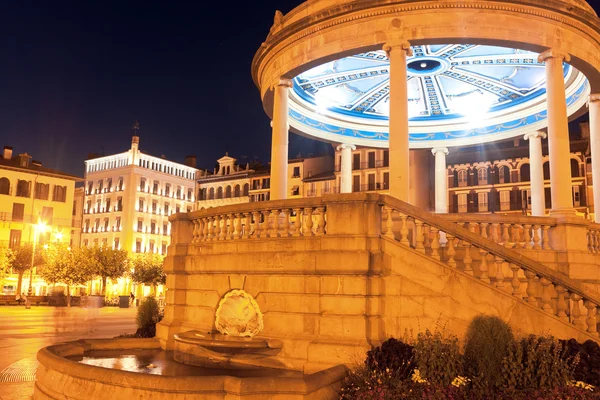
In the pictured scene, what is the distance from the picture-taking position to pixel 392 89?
17281mm

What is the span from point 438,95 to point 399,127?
11405 mm

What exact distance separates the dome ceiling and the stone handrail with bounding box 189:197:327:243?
1002 cm

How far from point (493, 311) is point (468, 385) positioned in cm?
296

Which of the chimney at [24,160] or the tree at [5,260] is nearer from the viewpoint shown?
the tree at [5,260]

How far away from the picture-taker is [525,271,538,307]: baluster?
39.1 feet

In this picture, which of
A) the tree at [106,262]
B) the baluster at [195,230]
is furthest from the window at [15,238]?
the baluster at [195,230]

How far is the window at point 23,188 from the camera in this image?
80.6 meters

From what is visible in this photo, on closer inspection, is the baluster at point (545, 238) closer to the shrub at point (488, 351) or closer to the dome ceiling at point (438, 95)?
the shrub at point (488, 351)

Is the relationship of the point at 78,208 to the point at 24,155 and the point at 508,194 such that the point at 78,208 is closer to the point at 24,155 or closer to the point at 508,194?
the point at 24,155

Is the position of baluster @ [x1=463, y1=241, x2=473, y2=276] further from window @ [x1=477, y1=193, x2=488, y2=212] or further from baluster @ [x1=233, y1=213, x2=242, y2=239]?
window @ [x1=477, y1=193, x2=488, y2=212]

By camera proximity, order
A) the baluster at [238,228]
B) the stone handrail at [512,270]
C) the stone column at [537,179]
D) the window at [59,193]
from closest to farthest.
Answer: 1. the stone handrail at [512,270]
2. the baluster at [238,228]
3. the stone column at [537,179]
4. the window at [59,193]

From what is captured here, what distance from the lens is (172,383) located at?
9.16m

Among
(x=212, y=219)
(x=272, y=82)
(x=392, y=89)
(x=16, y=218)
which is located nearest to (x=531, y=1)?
(x=392, y=89)

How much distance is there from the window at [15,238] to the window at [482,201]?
59527mm
